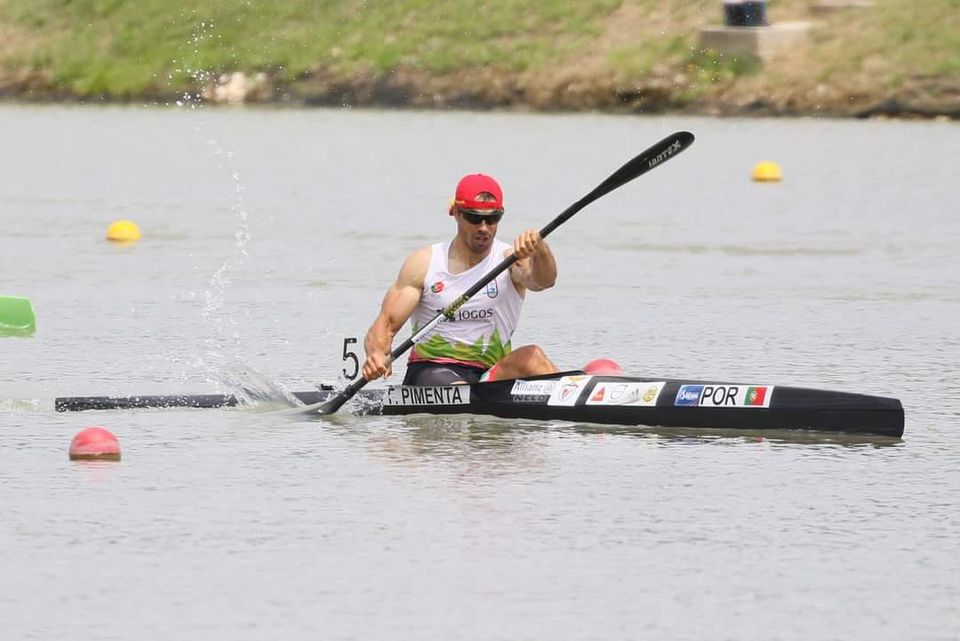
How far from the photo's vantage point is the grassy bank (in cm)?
3941

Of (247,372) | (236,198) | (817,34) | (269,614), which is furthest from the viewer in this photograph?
(817,34)

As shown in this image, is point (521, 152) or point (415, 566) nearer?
point (415, 566)

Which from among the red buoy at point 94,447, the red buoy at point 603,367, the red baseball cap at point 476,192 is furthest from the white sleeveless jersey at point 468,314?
the red buoy at point 94,447

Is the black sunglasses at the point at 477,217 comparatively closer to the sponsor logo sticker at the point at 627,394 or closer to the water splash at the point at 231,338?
the sponsor logo sticker at the point at 627,394

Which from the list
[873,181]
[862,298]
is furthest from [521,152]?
[862,298]

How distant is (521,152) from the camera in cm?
3209

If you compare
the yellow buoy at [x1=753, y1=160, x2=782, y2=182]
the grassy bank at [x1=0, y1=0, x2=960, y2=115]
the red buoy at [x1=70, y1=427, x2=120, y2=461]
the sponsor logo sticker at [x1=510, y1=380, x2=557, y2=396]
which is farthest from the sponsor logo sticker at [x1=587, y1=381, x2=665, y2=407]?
the grassy bank at [x1=0, y1=0, x2=960, y2=115]

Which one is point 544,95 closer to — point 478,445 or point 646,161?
point 646,161

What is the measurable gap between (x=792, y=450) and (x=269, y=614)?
3.89 metres

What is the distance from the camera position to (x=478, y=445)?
10.3m

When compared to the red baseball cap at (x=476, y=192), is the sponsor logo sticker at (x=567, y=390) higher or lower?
lower

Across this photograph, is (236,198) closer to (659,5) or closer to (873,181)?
(873,181)

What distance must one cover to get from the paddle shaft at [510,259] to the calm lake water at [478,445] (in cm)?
15

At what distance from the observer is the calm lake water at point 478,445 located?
7188 mm
